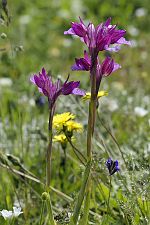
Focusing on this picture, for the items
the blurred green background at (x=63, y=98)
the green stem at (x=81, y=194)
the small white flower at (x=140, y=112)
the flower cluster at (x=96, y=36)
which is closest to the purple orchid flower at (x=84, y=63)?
the flower cluster at (x=96, y=36)

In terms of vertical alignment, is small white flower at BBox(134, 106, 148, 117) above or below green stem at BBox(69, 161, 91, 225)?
above

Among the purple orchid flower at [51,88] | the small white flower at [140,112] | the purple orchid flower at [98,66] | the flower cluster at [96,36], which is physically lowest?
the small white flower at [140,112]

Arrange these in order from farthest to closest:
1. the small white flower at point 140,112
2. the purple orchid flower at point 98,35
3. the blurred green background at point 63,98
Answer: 1. the small white flower at point 140,112
2. the blurred green background at point 63,98
3. the purple orchid flower at point 98,35

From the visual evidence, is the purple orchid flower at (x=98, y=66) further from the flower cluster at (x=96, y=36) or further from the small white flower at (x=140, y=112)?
the small white flower at (x=140, y=112)

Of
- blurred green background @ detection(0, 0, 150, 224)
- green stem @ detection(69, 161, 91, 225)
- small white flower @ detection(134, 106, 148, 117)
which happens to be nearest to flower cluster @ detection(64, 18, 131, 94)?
green stem @ detection(69, 161, 91, 225)

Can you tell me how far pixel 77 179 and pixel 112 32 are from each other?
45.3 inches

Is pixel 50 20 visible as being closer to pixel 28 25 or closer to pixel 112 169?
pixel 28 25

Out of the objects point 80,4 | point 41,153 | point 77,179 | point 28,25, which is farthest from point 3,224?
point 80,4

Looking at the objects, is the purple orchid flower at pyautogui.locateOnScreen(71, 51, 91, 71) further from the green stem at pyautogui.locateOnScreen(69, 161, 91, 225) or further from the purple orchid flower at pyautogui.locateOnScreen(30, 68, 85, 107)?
the green stem at pyautogui.locateOnScreen(69, 161, 91, 225)

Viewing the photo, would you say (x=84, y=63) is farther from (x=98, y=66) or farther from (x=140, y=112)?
(x=140, y=112)

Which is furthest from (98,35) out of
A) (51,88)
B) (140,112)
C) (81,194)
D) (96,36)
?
(140,112)

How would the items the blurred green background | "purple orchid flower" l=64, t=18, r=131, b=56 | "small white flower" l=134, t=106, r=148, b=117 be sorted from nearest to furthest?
"purple orchid flower" l=64, t=18, r=131, b=56 → the blurred green background → "small white flower" l=134, t=106, r=148, b=117

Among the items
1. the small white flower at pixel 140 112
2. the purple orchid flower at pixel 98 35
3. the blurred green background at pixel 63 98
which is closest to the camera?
the purple orchid flower at pixel 98 35

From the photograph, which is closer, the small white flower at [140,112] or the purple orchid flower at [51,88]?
the purple orchid flower at [51,88]
